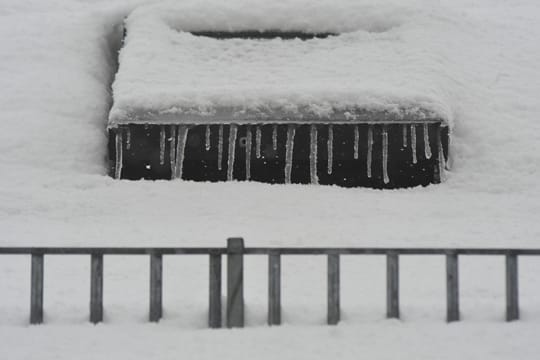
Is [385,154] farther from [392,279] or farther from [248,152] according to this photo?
[392,279]

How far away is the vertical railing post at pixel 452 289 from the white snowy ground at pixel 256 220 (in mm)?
110

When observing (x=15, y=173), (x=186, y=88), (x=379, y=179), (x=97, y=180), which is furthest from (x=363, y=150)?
(x=15, y=173)

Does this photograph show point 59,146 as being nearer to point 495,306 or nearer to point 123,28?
point 123,28

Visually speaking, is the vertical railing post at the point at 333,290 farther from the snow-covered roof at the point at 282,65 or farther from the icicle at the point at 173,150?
the icicle at the point at 173,150

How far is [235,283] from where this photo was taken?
5.95m

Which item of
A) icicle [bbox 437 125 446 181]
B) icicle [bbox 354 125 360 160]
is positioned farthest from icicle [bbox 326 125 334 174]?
icicle [bbox 437 125 446 181]

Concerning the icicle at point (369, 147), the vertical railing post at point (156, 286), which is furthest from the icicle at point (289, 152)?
the vertical railing post at point (156, 286)

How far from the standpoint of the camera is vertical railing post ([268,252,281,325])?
5.95 meters

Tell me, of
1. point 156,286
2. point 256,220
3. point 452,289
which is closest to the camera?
point 156,286

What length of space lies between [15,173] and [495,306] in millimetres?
7986

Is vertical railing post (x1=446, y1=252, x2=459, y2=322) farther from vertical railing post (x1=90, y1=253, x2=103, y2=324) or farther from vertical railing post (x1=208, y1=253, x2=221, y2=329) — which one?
vertical railing post (x1=90, y1=253, x2=103, y2=324)

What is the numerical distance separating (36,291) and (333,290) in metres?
2.24

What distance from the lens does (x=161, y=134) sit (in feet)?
39.9

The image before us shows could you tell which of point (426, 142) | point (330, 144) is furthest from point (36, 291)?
point (426, 142)
